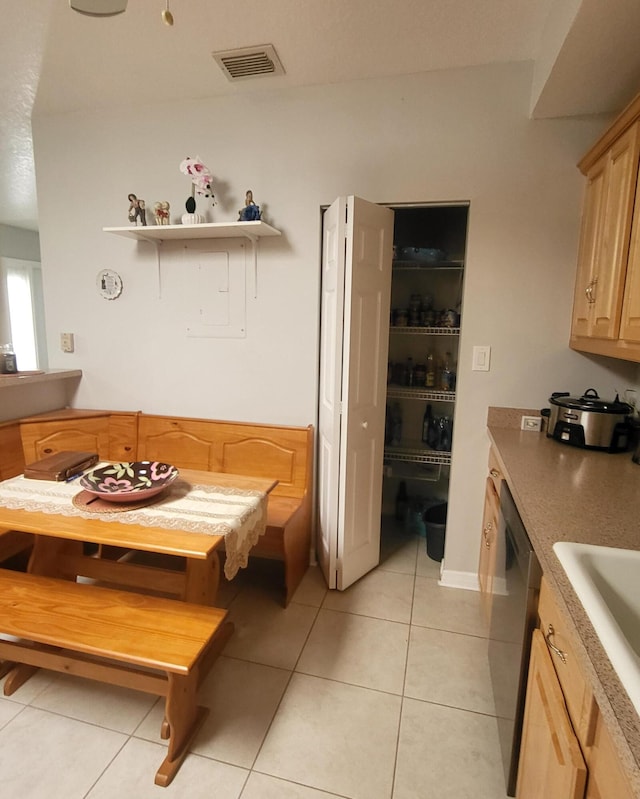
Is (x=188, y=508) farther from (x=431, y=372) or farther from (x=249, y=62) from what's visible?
(x=249, y=62)

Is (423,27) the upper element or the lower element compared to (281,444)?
upper

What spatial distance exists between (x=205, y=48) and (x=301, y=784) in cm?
290

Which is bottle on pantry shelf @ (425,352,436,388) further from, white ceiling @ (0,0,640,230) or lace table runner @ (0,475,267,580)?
lace table runner @ (0,475,267,580)

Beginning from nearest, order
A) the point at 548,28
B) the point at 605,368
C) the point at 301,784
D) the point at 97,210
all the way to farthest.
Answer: the point at 301,784 < the point at 548,28 < the point at 605,368 < the point at 97,210

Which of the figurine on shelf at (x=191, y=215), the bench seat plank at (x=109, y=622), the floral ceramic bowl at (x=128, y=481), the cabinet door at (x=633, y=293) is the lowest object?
the bench seat plank at (x=109, y=622)

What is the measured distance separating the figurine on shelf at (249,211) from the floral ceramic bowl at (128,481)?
1.34m

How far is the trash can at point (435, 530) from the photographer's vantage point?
8.80 ft

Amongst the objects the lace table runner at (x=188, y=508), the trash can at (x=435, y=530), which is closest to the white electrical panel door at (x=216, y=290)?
the lace table runner at (x=188, y=508)

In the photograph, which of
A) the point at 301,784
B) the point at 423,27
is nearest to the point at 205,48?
the point at 423,27

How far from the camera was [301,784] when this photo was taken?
1.40 metres

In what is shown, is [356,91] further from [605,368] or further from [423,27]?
[605,368]

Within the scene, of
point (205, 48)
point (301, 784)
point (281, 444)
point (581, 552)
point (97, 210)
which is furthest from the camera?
point (97, 210)

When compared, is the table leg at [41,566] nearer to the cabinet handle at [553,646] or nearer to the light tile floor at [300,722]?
the light tile floor at [300,722]

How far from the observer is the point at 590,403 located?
1891mm
